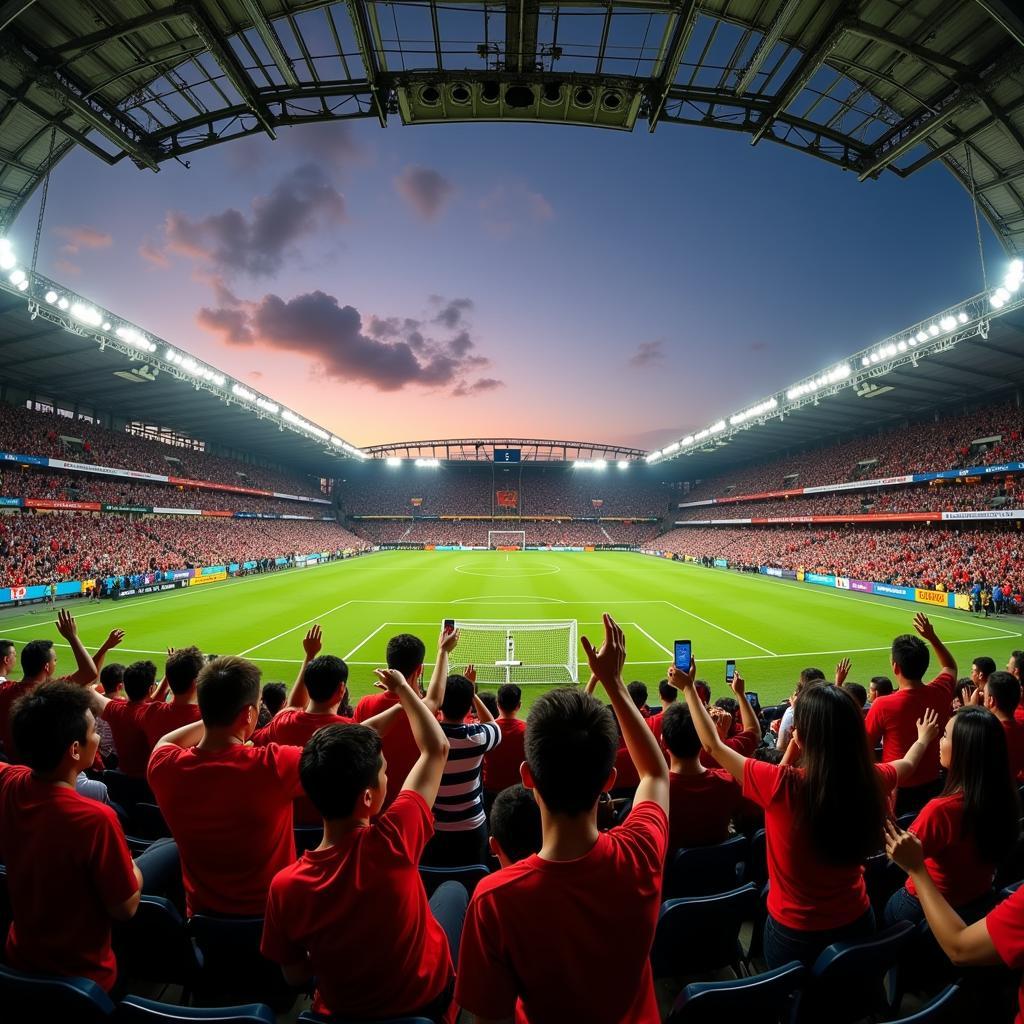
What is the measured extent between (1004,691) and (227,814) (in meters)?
6.38

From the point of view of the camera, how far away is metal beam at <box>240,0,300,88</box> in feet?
25.0

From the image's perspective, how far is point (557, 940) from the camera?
1485 millimetres

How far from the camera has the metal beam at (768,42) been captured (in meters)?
7.68

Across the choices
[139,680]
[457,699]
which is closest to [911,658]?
[457,699]

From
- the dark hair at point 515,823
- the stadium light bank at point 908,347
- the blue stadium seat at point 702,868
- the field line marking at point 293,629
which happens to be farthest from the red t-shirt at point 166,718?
the stadium light bank at point 908,347

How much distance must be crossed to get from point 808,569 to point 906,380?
14.3m

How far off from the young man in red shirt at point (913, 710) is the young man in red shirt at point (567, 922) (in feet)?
14.5

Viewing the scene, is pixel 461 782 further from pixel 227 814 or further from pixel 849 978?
pixel 849 978

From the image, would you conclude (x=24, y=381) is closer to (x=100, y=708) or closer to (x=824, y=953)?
(x=100, y=708)

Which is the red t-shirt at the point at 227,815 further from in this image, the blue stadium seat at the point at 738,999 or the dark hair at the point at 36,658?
the dark hair at the point at 36,658

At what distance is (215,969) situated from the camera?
2734mm

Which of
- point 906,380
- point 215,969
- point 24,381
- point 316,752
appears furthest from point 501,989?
point 24,381

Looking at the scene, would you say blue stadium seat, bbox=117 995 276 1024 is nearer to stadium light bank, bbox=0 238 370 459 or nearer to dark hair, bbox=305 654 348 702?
dark hair, bbox=305 654 348 702

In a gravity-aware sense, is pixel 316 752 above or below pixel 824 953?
above
